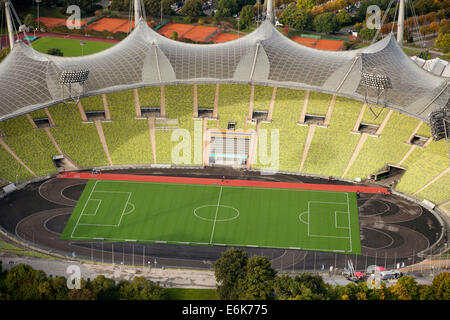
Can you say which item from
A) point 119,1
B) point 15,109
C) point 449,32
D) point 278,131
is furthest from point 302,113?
point 119,1

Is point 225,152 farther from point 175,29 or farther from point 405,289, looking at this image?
point 175,29

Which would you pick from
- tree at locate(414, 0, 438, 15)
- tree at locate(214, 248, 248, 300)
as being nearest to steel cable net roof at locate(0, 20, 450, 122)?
tree at locate(214, 248, 248, 300)

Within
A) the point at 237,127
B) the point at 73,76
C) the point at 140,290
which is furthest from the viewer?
the point at 237,127

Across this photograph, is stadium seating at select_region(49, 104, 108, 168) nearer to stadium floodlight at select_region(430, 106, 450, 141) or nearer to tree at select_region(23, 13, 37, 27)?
stadium floodlight at select_region(430, 106, 450, 141)

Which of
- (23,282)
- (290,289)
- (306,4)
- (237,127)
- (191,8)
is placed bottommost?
(23,282)

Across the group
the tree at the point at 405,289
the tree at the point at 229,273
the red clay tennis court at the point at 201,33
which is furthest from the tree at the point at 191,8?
the tree at the point at 405,289

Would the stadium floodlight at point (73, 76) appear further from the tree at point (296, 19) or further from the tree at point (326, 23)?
the tree at point (326, 23)

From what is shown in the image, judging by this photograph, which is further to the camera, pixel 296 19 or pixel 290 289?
pixel 296 19

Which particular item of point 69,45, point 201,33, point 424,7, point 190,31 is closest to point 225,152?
point 201,33
